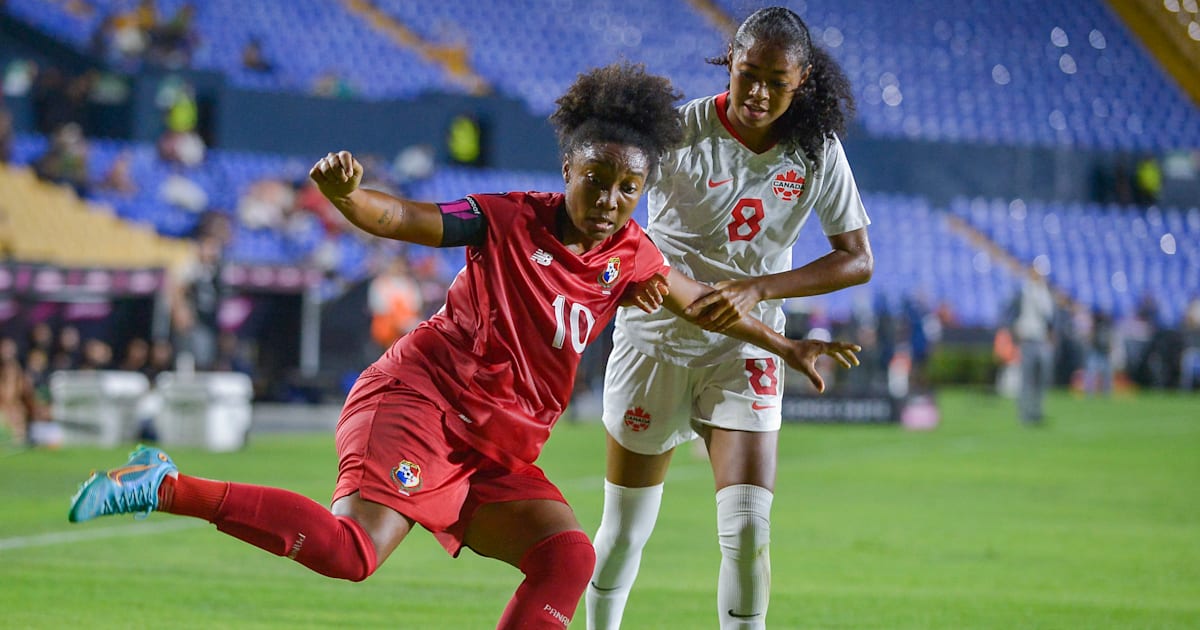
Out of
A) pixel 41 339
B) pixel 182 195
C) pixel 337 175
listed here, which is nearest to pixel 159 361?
pixel 41 339

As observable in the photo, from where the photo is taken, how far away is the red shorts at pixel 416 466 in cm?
386

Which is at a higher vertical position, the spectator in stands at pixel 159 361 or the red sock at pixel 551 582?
the red sock at pixel 551 582

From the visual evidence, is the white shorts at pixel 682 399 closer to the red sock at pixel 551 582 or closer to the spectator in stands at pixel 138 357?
the red sock at pixel 551 582

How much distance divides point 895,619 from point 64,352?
1129cm

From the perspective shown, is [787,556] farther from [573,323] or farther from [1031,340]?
[1031,340]

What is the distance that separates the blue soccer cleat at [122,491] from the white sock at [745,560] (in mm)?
1848

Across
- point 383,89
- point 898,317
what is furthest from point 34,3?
point 898,317

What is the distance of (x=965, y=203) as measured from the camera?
31.5 meters

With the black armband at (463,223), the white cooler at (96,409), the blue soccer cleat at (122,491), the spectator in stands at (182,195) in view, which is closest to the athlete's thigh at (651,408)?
the black armband at (463,223)

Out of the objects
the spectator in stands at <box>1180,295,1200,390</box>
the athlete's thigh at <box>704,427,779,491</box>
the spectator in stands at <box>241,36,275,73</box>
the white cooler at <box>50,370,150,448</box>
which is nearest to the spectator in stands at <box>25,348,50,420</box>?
the white cooler at <box>50,370,150,448</box>

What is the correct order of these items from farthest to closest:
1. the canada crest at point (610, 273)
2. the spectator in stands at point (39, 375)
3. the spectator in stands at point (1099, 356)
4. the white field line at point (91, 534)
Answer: the spectator in stands at point (1099, 356) < the spectator in stands at point (39, 375) < the white field line at point (91, 534) < the canada crest at point (610, 273)

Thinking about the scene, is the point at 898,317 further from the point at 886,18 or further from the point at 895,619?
the point at 895,619

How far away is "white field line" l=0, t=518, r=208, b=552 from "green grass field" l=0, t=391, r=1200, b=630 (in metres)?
0.02

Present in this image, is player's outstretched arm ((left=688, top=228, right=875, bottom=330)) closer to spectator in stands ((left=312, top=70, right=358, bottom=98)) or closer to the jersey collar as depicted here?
the jersey collar
